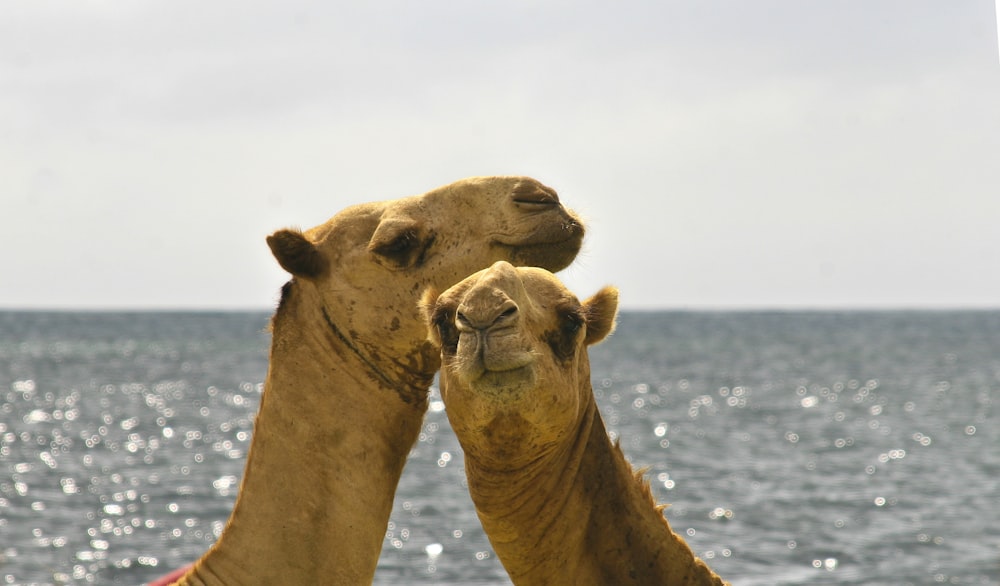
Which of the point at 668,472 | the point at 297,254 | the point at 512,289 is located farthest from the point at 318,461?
the point at 668,472

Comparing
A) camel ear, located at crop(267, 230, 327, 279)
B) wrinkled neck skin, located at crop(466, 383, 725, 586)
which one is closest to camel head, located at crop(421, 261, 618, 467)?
wrinkled neck skin, located at crop(466, 383, 725, 586)

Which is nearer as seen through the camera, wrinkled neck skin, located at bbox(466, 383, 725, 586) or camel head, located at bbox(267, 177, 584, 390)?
wrinkled neck skin, located at bbox(466, 383, 725, 586)

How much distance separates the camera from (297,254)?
18.1ft

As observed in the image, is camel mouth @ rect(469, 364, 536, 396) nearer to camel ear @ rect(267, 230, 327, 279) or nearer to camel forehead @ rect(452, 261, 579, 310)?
camel forehead @ rect(452, 261, 579, 310)

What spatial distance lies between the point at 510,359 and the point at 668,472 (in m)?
34.0

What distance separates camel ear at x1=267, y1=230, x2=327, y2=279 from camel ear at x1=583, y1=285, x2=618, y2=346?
5.03ft

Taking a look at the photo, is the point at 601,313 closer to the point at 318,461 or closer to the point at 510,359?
the point at 510,359

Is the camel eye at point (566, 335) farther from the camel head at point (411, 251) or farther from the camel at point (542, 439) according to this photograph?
the camel head at point (411, 251)

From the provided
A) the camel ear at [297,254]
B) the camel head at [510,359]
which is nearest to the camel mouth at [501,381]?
the camel head at [510,359]

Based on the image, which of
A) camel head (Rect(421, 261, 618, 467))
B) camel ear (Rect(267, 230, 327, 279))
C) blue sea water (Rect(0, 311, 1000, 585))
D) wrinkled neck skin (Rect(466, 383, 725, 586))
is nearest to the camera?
camel head (Rect(421, 261, 618, 467))

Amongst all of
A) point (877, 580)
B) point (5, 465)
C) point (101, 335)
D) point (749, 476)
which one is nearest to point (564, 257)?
point (877, 580)

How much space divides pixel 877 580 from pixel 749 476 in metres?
14.5

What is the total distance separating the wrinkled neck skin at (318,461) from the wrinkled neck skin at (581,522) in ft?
3.39

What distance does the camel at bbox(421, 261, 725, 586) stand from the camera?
12.4 feet
